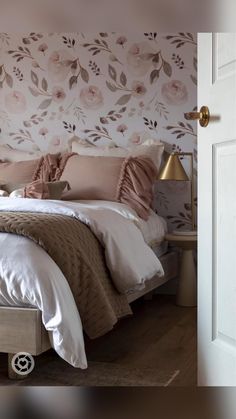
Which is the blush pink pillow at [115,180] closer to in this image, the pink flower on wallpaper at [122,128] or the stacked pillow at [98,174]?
the stacked pillow at [98,174]

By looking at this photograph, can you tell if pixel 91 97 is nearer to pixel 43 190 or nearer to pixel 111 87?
Result: pixel 111 87

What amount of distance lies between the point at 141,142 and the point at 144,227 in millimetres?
1067

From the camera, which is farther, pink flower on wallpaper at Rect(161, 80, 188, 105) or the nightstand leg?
pink flower on wallpaper at Rect(161, 80, 188, 105)

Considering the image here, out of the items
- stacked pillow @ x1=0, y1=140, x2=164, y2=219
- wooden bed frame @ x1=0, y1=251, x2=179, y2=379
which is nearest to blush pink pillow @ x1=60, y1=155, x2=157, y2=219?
stacked pillow @ x1=0, y1=140, x2=164, y2=219

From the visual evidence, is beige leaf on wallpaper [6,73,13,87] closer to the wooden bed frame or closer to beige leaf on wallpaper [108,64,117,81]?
beige leaf on wallpaper [108,64,117,81]

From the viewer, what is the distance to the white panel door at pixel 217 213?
172 cm

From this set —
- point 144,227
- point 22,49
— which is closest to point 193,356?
point 144,227

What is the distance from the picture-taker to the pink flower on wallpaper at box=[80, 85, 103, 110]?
15.4 feet

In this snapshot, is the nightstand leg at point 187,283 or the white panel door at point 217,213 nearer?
the white panel door at point 217,213

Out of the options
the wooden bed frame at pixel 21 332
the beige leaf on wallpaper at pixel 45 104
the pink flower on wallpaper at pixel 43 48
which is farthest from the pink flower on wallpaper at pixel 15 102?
the wooden bed frame at pixel 21 332

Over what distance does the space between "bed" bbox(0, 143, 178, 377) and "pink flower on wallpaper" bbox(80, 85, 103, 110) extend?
1638mm

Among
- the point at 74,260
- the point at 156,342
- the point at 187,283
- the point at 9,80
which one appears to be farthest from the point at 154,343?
the point at 9,80

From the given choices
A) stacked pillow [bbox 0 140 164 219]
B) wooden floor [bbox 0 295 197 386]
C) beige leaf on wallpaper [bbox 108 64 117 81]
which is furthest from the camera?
beige leaf on wallpaper [bbox 108 64 117 81]

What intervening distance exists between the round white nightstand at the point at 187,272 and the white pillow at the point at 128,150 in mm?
625
